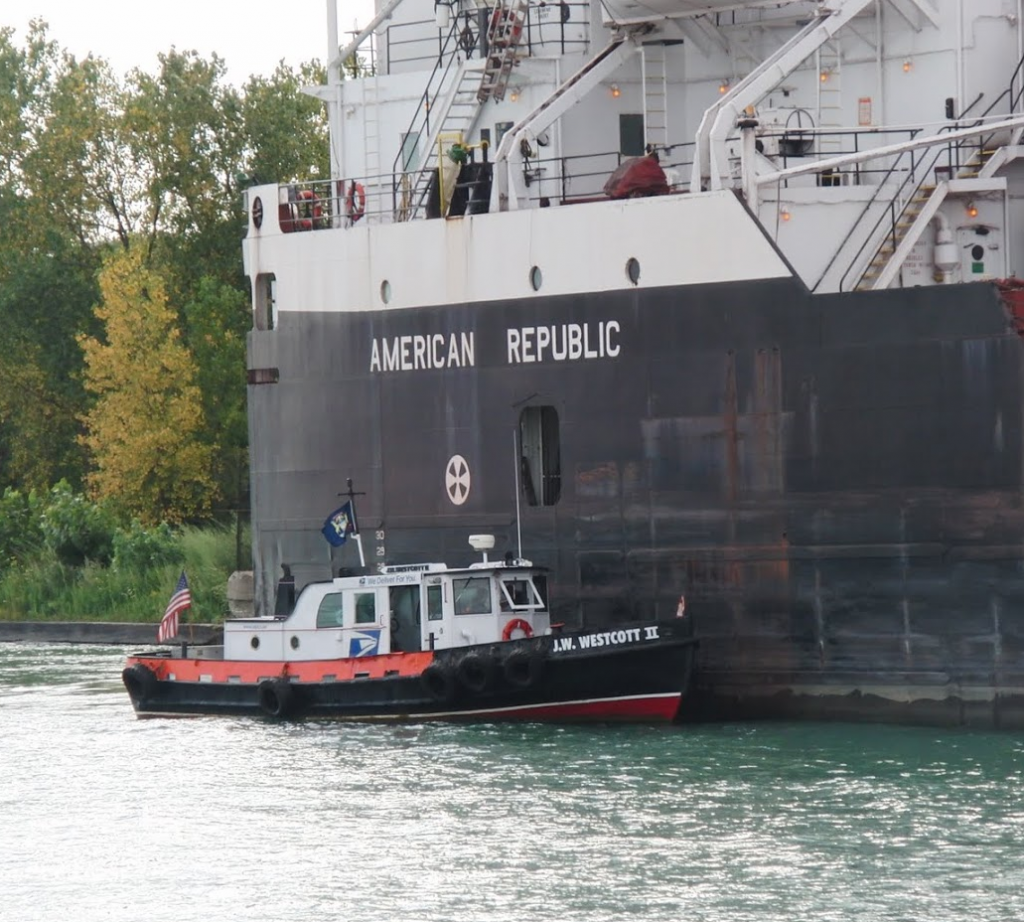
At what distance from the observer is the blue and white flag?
24031mm

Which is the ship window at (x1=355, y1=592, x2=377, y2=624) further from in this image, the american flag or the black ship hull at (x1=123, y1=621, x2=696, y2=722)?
the american flag

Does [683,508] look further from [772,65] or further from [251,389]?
Result: [251,389]

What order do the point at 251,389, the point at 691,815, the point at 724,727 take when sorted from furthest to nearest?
the point at 251,389 → the point at 724,727 → the point at 691,815

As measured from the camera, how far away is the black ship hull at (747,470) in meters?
20.2

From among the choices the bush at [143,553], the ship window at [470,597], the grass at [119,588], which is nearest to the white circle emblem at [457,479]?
the ship window at [470,597]

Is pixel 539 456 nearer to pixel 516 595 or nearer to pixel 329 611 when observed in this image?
pixel 516 595

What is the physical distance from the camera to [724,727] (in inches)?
848

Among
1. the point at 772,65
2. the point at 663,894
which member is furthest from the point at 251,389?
the point at 663,894

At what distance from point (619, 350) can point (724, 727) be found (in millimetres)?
4021

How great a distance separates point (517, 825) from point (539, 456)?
6.73 metres

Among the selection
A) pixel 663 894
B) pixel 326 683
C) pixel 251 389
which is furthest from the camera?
pixel 251 389

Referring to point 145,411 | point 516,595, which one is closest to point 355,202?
point 516,595

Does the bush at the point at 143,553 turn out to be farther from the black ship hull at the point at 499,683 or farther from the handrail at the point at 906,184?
the handrail at the point at 906,184

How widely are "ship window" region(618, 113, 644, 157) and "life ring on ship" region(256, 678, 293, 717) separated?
7.16 m
